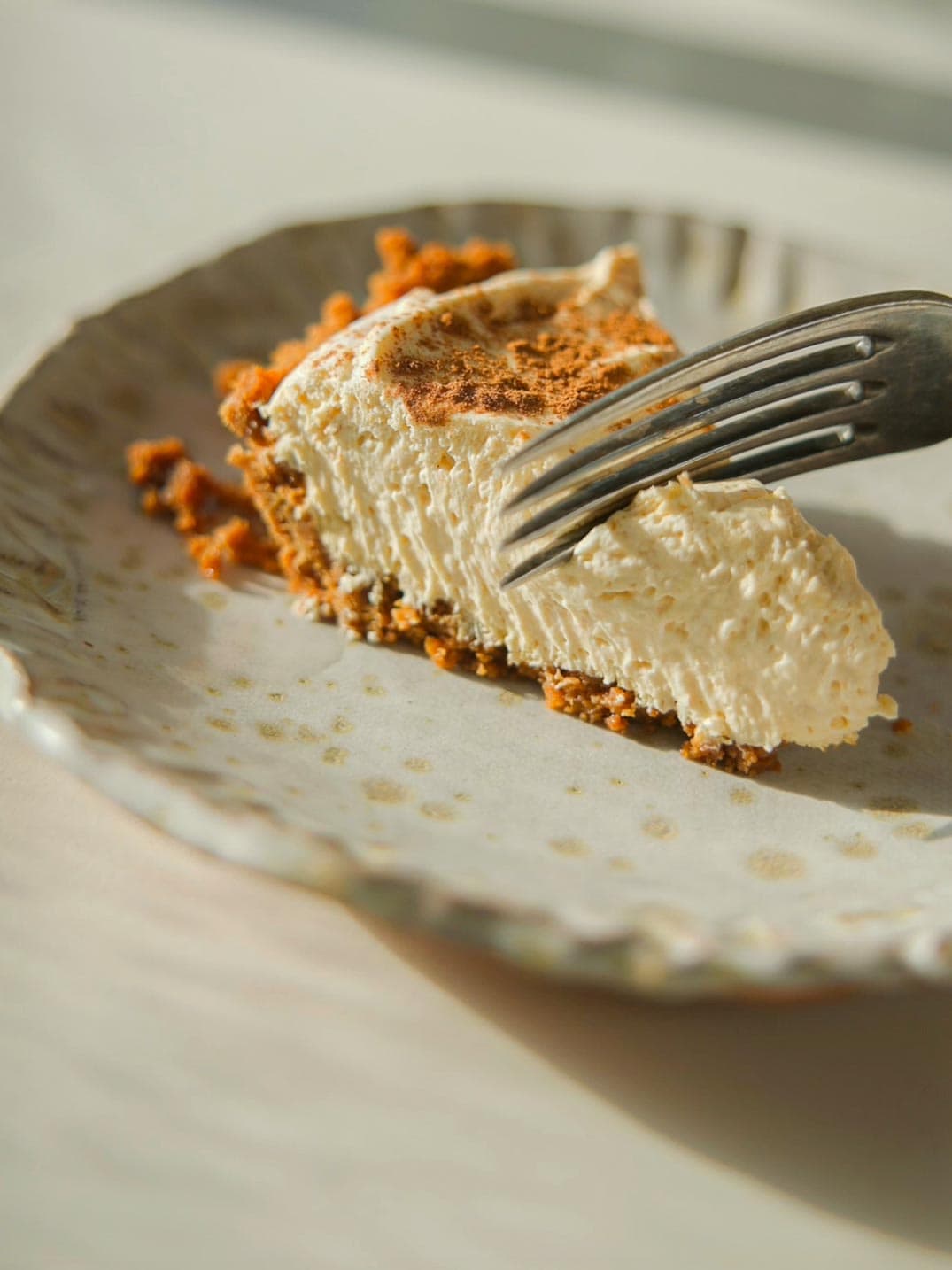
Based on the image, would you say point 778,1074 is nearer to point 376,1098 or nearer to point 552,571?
point 376,1098

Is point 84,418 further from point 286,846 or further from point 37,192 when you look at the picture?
point 37,192

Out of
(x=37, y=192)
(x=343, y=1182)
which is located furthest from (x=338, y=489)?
(x=37, y=192)

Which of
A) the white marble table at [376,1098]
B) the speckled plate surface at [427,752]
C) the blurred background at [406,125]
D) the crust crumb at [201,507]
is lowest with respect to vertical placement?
the white marble table at [376,1098]

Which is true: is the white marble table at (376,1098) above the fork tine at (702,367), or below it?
below

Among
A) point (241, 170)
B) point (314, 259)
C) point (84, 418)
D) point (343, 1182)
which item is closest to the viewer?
point (343, 1182)

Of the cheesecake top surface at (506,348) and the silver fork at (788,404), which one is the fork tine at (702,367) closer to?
the silver fork at (788,404)

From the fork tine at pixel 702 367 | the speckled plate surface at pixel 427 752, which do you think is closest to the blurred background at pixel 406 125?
the speckled plate surface at pixel 427 752

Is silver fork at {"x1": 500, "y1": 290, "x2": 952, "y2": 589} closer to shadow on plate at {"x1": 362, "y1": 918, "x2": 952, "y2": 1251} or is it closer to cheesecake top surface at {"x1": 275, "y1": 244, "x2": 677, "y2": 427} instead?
cheesecake top surface at {"x1": 275, "y1": 244, "x2": 677, "y2": 427}
